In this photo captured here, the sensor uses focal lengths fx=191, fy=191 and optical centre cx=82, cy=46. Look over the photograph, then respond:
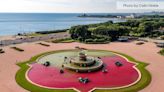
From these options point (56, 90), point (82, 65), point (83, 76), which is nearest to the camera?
point (56, 90)

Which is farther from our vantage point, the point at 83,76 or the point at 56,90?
the point at 83,76

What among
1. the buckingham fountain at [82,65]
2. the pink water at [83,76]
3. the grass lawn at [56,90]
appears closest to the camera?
the grass lawn at [56,90]

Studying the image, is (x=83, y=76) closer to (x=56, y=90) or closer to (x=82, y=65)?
(x=82, y=65)

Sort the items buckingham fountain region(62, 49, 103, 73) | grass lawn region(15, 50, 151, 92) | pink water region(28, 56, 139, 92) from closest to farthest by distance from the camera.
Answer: grass lawn region(15, 50, 151, 92) → pink water region(28, 56, 139, 92) → buckingham fountain region(62, 49, 103, 73)

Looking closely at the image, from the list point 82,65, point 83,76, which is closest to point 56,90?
point 83,76

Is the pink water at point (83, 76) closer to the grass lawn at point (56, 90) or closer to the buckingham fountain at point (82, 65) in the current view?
the buckingham fountain at point (82, 65)

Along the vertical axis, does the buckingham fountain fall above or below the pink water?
above

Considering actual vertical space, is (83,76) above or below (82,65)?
below

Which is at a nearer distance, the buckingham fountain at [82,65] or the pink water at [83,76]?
the pink water at [83,76]

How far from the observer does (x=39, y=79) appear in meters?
39.2

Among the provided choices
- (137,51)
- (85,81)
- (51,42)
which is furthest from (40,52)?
(137,51)

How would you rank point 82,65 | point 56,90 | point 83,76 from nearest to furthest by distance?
point 56,90 → point 83,76 → point 82,65

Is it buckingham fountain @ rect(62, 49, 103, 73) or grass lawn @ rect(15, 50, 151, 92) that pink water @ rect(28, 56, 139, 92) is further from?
grass lawn @ rect(15, 50, 151, 92)

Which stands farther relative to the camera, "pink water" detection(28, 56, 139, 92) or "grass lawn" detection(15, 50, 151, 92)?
"pink water" detection(28, 56, 139, 92)
